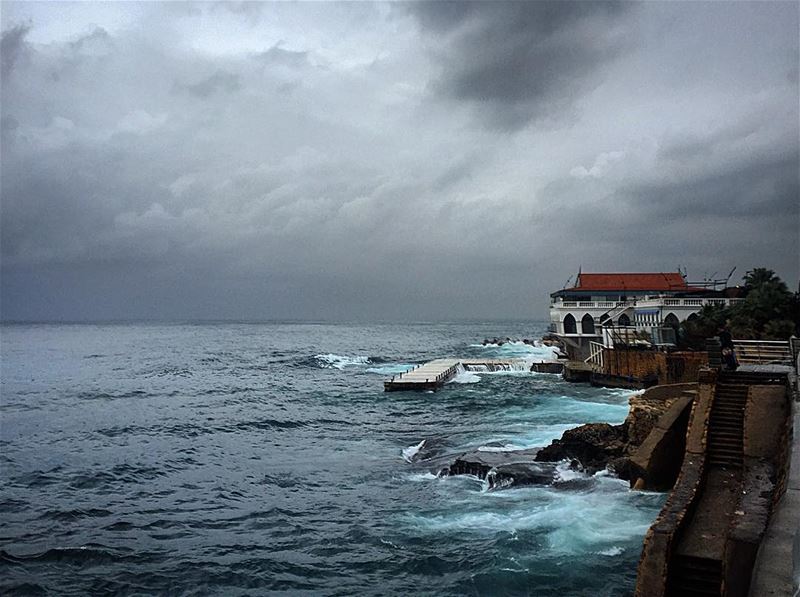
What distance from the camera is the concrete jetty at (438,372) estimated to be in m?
→ 50.0

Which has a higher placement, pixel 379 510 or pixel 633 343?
pixel 633 343

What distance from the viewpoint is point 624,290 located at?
67375 millimetres

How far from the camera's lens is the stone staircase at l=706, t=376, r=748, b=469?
16422 mm

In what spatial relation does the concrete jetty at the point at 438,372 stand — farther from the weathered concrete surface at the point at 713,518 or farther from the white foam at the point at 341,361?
the weathered concrete surface at the point at 713,518

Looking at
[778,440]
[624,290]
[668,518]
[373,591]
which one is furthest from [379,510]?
[624,290]

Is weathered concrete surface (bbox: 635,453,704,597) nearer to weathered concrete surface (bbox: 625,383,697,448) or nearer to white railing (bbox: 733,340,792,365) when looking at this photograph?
weathered concrete surface (bbox: 625,383,697,448)

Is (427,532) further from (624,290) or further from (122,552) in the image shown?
(624,290)

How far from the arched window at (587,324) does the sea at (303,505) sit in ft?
76.5

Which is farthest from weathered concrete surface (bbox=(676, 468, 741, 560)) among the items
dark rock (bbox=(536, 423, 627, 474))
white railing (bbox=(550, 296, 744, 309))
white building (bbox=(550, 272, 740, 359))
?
white railing (bbox=(550, 296, 744, 309))

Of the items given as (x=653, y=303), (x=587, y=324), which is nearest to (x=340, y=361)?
(x=587, y=324)

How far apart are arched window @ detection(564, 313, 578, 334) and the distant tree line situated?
21.7 meters

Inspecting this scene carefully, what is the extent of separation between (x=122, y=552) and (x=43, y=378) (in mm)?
54056

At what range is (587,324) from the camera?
66.1 m

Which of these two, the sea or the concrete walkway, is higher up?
the concrete walkway
